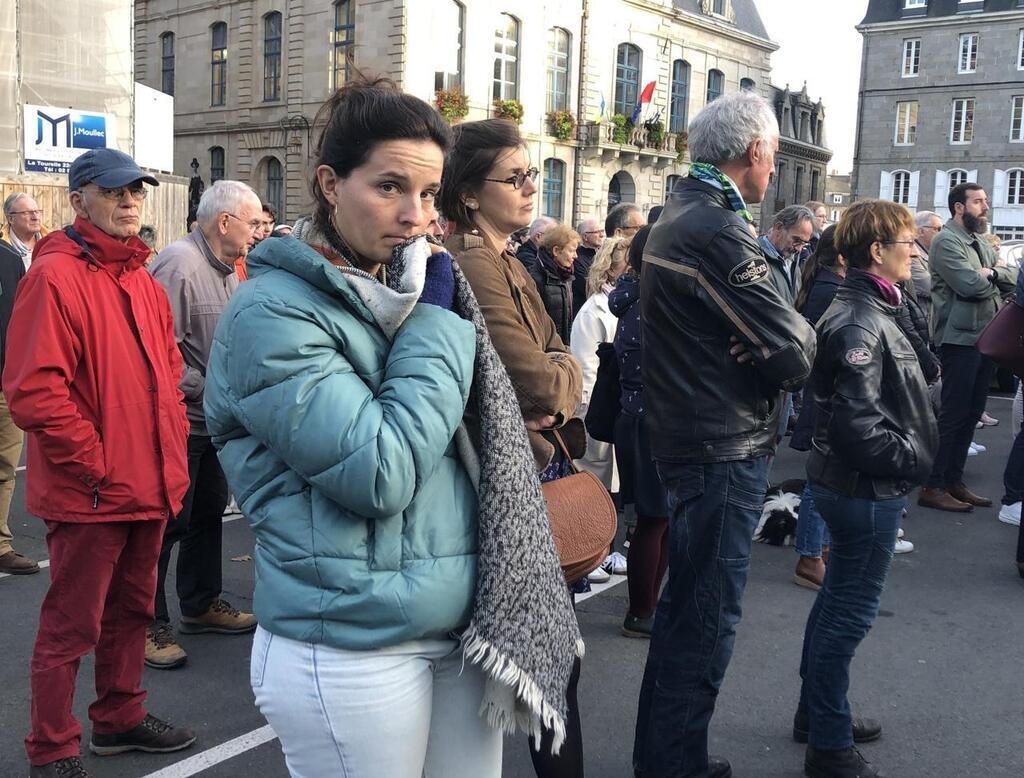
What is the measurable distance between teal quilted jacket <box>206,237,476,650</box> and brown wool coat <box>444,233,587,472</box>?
71 cm

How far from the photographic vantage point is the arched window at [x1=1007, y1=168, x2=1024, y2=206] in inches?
1809

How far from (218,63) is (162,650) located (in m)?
34.7

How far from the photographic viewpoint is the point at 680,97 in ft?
131

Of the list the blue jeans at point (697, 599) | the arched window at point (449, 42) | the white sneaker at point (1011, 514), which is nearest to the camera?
the blue jeans at point (697, 599)

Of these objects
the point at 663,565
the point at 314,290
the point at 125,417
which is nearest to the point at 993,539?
the point at 663,565

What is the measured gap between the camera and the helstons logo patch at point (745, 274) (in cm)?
287

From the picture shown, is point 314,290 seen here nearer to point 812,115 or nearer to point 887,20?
point 887,20

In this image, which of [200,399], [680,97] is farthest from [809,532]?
[680,97]

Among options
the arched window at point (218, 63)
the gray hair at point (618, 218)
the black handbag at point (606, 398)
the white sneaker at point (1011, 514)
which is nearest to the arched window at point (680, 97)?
the arched window at point (218, 63)

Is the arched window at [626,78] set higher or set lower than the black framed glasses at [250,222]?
higher

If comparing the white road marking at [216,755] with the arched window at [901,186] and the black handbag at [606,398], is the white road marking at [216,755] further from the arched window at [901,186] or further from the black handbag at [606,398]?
the arched window at [901,186]

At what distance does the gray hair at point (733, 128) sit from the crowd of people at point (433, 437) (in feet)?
0.04

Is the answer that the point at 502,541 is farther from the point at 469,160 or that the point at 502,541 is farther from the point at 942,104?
the point at 942,104

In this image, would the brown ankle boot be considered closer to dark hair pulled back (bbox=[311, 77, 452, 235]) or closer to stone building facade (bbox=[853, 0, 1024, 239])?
dark hair pulled back (bbox=[311, 77, 452, 235])
